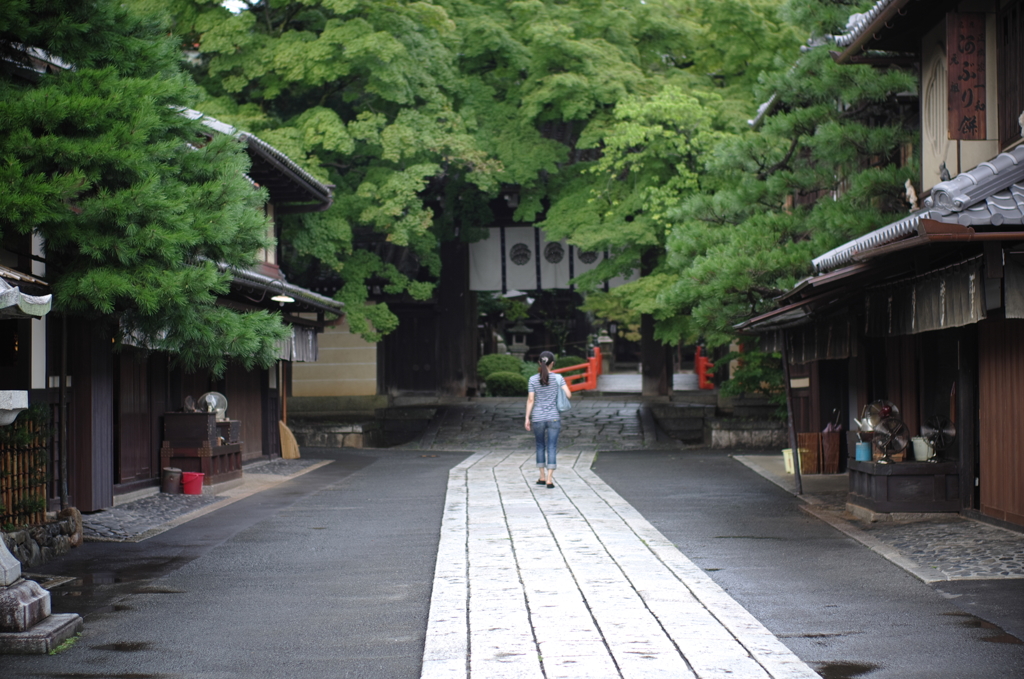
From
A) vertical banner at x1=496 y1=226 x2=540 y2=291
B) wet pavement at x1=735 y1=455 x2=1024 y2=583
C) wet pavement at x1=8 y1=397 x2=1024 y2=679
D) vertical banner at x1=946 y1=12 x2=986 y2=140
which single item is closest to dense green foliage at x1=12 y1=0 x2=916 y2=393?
vertical banner at x1=496 y1=226 x2=540 y2=291

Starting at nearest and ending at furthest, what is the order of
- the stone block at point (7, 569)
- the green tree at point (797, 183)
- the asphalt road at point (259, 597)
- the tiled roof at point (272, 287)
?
the asphalt road at point (259, 597) < the stone block at point (7, 569) < the green tree at point (797, 183) < the tiled roof at point (272, 287)

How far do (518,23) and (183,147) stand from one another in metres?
18.2

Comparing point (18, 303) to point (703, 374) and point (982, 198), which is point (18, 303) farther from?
point (703, 374)

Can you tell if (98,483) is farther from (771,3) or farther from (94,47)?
(771,3)

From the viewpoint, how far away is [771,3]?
79.5ft

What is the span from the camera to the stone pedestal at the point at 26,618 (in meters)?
6.36

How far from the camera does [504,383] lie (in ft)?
119

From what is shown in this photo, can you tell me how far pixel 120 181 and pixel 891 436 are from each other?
29.8 feet

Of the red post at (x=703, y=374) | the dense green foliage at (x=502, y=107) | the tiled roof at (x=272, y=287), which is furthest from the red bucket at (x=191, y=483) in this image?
the red post at (x=703, y=374)

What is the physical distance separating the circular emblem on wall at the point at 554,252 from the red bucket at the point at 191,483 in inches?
761

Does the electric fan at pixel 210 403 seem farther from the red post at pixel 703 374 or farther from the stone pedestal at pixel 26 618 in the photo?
the red post at pixel 703 374

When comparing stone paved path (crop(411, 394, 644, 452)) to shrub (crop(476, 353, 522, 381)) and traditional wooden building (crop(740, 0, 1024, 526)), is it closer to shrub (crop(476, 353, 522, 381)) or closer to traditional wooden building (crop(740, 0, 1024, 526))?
shrub (crop(476, 353, 522, 381))

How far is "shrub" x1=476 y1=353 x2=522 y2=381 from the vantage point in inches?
1470

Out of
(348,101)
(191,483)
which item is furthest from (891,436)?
(348,101)
